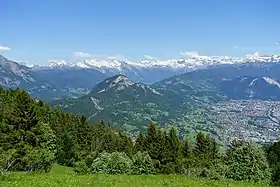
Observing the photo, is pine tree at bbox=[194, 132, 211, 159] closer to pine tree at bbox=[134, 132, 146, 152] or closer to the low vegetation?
the low vegetation

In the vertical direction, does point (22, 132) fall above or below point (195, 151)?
above

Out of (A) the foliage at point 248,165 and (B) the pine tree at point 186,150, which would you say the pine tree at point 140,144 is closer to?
(B) the pine tree at point 186,150

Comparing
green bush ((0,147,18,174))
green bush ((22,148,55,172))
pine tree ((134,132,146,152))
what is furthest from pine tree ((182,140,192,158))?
green bush ((0,147,18,174))

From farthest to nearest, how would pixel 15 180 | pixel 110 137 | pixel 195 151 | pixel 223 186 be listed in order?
pixel 110 137 < pixel 195 151 < pixel 223 186 < pixel 15 180

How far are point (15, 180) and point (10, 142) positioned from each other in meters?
48.0

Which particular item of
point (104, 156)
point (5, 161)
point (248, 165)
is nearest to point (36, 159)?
point (104, 156)

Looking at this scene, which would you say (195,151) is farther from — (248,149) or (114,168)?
(114,168)

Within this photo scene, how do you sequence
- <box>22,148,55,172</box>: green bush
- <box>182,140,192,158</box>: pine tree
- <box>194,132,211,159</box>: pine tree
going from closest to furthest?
1. <box>22,148,55,172</box>: green bush
2. <box>182,140,192,158</box>: pine tree
3. <box>194,132,211,159</box>: pine tree

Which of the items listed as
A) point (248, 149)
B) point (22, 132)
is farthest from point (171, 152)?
point (22, 132)

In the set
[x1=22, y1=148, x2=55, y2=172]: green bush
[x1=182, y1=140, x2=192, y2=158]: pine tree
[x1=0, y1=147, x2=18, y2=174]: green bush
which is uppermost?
[x1=0, y1=147, x2=18, y2=174]: green bush

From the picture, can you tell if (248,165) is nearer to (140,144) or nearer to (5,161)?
(5,161)

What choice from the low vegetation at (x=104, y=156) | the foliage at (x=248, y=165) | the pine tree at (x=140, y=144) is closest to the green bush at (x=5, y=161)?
the low vegetation at (x=104, y=156)

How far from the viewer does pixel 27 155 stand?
64.4 metres

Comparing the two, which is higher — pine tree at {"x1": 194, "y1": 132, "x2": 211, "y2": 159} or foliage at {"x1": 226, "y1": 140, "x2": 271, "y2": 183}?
foliage at {"x1": 226, "y1": 140, "x2": 271, "y2": 183}
